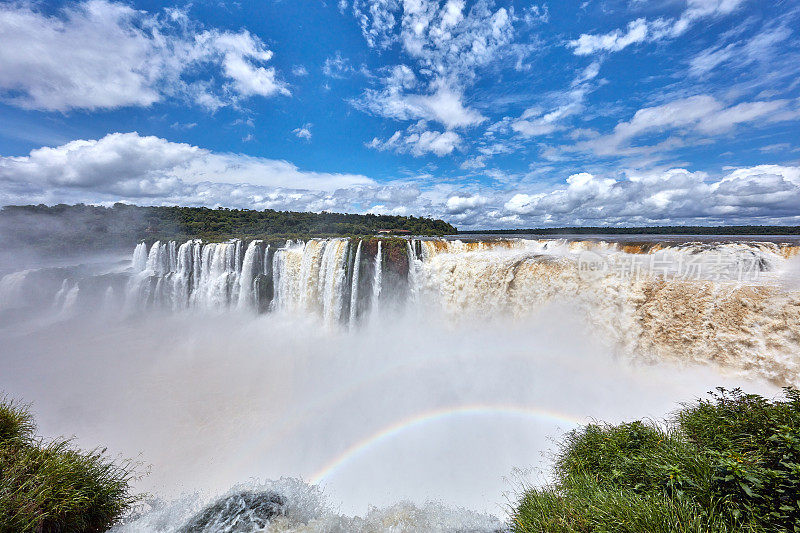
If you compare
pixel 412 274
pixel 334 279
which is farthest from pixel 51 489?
pixel 412 274

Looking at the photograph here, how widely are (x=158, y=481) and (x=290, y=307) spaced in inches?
486

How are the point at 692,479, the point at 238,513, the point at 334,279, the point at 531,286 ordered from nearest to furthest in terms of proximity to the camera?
the point at 692,479
the point at 238,513
the point at 531,286
the point at 334,279

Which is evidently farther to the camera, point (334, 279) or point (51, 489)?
point (334, 279)

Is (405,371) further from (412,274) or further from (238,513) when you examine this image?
(238,513)

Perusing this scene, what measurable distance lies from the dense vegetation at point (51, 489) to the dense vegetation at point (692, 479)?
283 inches

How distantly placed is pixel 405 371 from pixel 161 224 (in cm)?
6867

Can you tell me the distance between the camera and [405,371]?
14242 mm

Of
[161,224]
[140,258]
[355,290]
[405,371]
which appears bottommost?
[405,371]

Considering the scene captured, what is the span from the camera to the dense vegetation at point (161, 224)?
4378 centimetres

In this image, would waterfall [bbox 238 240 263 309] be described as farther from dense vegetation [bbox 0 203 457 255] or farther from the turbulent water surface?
dense vegetation [bbox 0 203 457 255]

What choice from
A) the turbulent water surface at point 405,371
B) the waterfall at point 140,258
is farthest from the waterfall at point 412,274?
the waterfall at point 140,258

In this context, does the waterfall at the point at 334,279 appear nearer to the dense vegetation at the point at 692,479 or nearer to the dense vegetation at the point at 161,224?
the dense vegetation at the point at 692,479

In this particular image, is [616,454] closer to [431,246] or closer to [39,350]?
[431,246]

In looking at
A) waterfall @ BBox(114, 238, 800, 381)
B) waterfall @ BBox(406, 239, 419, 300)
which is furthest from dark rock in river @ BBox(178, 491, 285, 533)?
waterfall @ BBox(406, 239, 419, 300)
